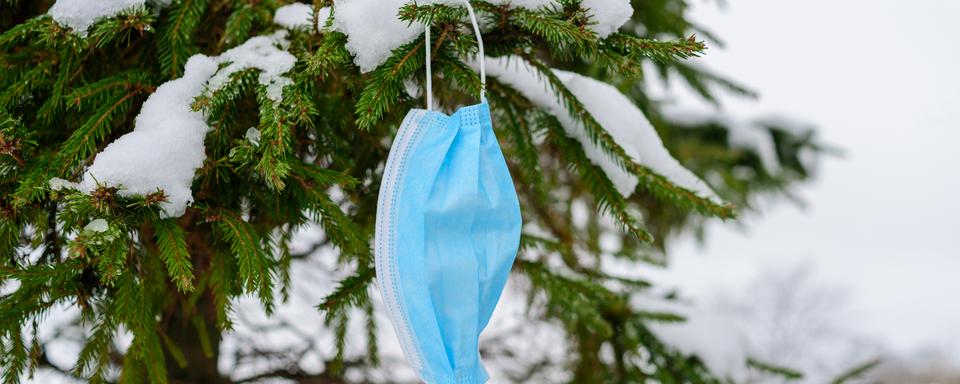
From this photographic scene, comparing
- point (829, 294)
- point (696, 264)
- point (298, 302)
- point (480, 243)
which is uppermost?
point (696, 264)

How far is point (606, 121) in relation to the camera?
1.42m

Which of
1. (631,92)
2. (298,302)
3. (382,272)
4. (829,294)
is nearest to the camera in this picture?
(382,272)

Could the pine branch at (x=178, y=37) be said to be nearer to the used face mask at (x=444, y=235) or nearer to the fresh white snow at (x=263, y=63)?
the fresh white snow at (x=263, y=63)

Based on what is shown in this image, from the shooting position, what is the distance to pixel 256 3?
1.35 metres

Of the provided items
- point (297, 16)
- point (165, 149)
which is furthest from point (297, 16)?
point (165, 149)

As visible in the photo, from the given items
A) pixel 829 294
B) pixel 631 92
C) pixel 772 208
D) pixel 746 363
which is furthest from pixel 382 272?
pixel 829 294

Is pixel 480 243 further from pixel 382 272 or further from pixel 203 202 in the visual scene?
pixel 203 202

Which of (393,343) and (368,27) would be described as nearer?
(368,27)

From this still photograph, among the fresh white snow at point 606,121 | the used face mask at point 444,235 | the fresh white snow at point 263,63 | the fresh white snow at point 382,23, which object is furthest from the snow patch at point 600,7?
the fresh white snow at point 263,63

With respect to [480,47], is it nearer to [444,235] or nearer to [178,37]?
[444,235]

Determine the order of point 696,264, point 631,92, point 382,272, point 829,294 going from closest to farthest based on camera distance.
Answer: point 382,272
point 631,92
point 829,294
point 696,264

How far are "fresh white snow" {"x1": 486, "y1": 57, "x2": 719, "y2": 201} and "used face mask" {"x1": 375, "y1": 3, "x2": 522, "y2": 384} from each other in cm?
37

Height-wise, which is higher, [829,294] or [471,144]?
[829,294]

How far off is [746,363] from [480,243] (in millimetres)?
1767
